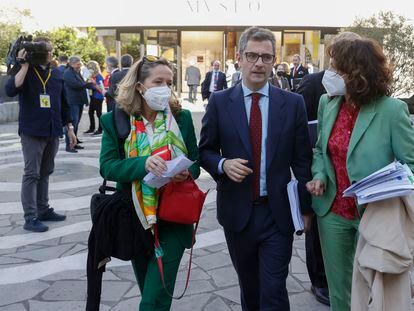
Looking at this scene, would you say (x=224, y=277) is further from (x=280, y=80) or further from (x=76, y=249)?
(x=280, y=80)

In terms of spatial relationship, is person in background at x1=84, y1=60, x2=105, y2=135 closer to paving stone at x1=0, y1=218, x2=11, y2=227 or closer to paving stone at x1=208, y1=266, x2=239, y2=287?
paving stone at x1=0, y1=218, x2=11, y2=227

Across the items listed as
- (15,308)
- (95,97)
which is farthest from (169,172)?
(95,97)

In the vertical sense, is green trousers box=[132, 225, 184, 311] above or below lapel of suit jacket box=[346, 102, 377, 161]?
below

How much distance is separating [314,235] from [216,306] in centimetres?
94

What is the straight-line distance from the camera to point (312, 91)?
13.3ft

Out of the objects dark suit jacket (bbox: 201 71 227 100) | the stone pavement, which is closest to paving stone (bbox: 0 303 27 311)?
the stone pavement

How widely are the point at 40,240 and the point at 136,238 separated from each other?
3014mm

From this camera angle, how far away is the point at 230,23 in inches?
1136

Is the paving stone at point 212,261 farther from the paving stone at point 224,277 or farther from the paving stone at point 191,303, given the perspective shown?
the paving stone at point 191,303

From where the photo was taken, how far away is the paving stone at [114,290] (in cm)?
427

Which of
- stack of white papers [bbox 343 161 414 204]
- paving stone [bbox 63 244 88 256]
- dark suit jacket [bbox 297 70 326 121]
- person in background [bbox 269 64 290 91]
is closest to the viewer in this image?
stack of white papers [bbox 343 161 414 204]

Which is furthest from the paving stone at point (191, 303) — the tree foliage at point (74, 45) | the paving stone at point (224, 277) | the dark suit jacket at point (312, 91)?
the tree foliage at point (74, 45)

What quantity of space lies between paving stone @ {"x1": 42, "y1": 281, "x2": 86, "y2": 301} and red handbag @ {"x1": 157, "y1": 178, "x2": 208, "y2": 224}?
1.67 meters

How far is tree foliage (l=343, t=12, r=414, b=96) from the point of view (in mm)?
15742
